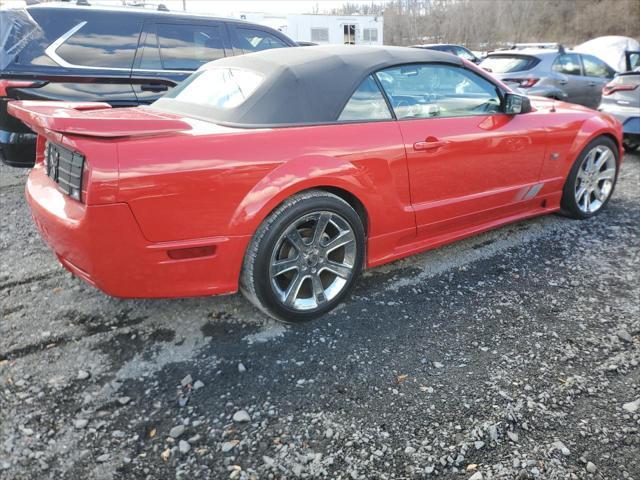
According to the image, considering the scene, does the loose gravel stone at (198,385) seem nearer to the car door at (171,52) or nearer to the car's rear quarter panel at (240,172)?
the car's rear quarter panel at (240,172)

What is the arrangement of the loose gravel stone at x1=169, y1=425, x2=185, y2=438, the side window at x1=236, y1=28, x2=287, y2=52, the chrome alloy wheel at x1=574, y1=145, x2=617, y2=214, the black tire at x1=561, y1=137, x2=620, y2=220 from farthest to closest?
the side window at x1=236, y1=28, x2=287, y2=52 → the chrome alloy wheel at x1=574, y1=145, x2=617, y2=214 → the black tire at x1=561, y1=137, x2=620, y2=220 → the loose gravel stone at x1=169, y1=425, x2=185, y2=438

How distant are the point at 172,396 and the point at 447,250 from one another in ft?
7.83

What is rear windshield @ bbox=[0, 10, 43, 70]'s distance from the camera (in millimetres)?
4301

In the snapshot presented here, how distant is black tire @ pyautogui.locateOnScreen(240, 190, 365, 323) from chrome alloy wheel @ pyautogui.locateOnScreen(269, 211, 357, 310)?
0.02 meters

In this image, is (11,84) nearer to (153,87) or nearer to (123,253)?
(153,87)

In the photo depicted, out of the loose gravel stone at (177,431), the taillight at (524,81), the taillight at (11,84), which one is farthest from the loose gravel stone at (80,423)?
the taillight at (524,81)

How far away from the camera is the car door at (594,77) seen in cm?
887

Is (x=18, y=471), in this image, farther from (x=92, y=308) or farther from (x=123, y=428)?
(x=92, y=308)

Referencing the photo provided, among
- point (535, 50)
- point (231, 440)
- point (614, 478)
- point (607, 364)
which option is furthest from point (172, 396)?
point (535, 50)

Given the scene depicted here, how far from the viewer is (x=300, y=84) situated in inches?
106

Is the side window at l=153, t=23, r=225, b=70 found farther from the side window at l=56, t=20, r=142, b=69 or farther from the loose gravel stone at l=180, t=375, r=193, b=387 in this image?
the loose gravel stone at l=180, t=375, r=193, b=387

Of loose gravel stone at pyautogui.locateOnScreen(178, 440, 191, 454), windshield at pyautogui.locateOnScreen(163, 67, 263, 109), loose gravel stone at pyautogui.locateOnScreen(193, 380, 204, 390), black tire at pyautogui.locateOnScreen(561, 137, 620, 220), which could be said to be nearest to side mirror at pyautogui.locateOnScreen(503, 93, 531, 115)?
black tire at pyautogui.locateOnScreen(561, 137, 620, 220)

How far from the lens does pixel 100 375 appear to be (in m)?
2.30

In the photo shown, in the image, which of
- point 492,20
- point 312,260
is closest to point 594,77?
point 312,260
